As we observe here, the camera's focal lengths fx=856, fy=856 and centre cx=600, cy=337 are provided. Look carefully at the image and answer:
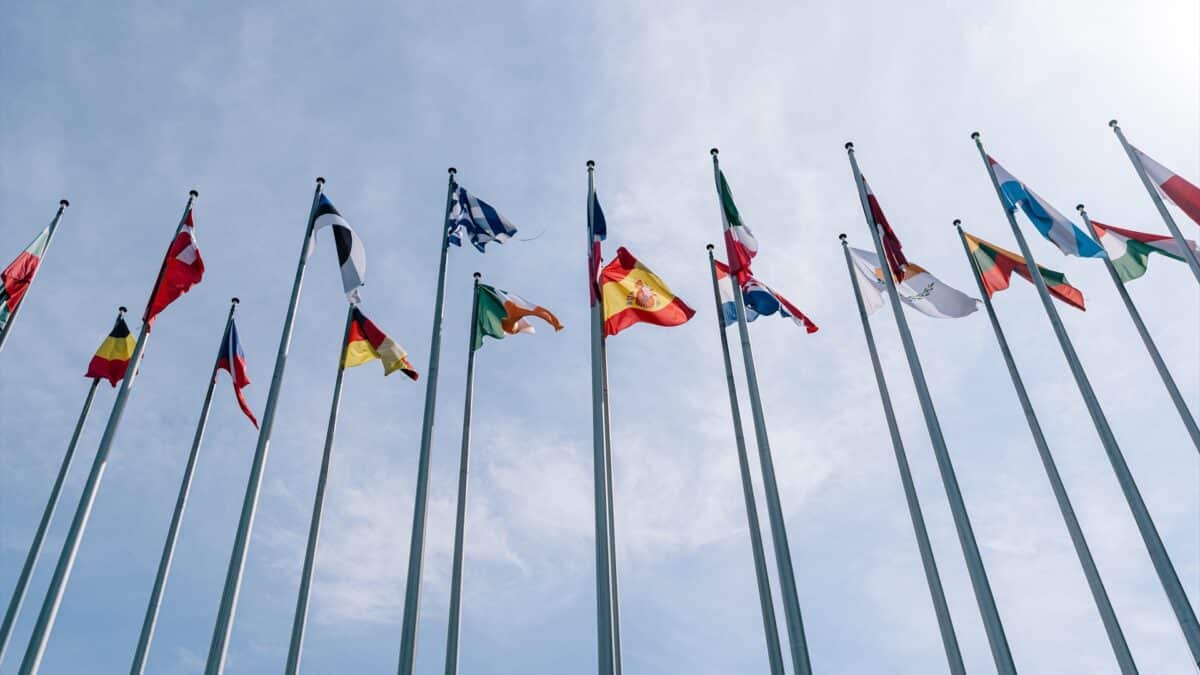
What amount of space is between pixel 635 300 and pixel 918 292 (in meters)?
7.19

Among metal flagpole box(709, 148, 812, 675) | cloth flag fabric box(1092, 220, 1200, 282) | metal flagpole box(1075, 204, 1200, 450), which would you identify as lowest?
metal flagpole box(709, 148, 812, 675)

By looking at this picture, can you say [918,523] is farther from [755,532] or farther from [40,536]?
[40,536]

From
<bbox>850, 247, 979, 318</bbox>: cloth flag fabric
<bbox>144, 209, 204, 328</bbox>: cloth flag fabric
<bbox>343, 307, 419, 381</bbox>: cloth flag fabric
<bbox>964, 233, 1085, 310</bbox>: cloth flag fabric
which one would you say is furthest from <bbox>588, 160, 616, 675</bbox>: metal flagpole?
<bbox>964, 233, 1085, 310</bbox>: cloth flag fabric

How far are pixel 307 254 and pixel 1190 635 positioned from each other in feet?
60.5

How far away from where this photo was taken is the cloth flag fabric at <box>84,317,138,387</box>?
22.1 metres

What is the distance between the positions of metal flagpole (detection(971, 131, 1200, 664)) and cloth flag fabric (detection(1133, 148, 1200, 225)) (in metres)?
3.42

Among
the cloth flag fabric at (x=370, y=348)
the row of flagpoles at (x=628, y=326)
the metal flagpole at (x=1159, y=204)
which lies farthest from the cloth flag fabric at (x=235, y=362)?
the metal flagpole at (x=1159, y=204)

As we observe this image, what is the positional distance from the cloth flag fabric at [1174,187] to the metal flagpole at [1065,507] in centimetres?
431

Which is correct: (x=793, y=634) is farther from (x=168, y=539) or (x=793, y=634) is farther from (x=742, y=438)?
(x=168, y=539)

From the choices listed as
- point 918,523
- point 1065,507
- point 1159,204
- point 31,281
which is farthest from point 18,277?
point 1159,204

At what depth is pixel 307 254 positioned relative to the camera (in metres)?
19.3

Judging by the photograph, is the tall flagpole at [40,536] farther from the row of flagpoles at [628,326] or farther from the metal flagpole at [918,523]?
the metal flagpole at [918,523]

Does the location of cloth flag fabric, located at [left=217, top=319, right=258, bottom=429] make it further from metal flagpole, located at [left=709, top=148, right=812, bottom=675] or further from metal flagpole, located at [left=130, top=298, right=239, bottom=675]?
metal flagpole, located at [left=709, top=148, right=812, bottom=675]

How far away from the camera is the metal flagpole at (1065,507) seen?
14.5 metres
